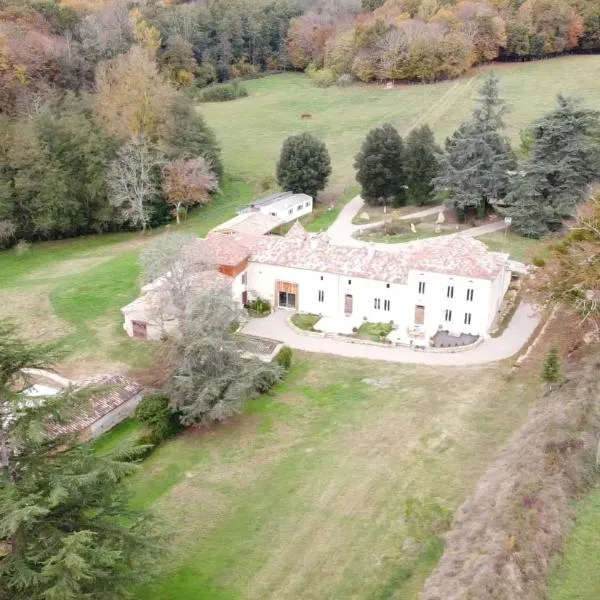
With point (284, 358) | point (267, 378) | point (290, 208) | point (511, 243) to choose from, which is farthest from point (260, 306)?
point (511, 243)

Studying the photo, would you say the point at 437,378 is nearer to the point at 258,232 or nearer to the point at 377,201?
the point at 258,232

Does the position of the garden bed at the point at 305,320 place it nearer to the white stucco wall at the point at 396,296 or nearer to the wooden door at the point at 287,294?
the white stucco wall at the point at 396,296

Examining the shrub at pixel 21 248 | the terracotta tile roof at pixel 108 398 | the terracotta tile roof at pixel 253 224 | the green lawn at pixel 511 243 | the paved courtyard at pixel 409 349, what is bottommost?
the shrub at pixel 21 248

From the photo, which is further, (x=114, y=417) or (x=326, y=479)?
(x=114, y=417)

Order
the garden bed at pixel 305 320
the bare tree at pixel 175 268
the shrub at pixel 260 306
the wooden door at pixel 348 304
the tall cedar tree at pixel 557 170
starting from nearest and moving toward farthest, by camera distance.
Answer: the bare tree at pixel 175 268, the garden bed at pixel 305 320, the wooden door at pixel 348 304, the shrub at pixel 260 306, the tall cedar tree at pixel 557 170

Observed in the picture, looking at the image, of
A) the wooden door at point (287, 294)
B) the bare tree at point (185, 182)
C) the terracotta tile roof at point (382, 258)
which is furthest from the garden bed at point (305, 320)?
the bare tree at point (185, 182)

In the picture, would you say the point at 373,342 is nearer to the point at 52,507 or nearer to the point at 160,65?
the point at 52,507

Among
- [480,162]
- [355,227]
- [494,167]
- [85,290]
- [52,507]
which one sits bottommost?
[355,227]
